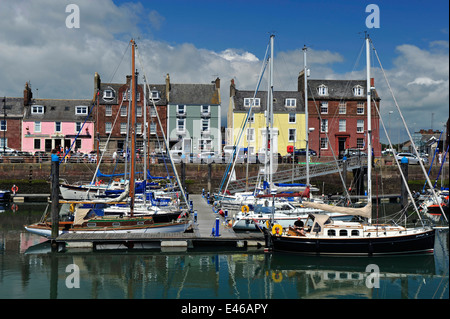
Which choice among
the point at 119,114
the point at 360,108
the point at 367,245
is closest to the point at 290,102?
the point at 360,108

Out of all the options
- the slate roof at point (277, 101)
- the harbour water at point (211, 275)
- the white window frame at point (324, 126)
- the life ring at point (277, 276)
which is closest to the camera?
the harbour water at point (211, 275)

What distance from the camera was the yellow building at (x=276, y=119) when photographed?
6475cm

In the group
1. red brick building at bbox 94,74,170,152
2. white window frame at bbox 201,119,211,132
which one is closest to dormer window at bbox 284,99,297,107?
white window frame at bbox 201,119,211,132

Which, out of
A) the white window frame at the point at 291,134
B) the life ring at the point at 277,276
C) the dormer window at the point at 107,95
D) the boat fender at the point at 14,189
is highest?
the dormer window at the point at 107,95

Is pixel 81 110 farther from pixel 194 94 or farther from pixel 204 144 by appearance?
pixel 204 144

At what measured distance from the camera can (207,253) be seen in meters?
25.7

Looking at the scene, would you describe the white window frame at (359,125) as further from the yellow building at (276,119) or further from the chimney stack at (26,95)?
the chimney stack at (26,95)

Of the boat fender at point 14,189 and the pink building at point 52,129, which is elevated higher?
the pink building at point 52,129

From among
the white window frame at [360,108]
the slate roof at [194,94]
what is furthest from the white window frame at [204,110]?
the white window frame at [360,108]

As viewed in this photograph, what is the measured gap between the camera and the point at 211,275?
21.5 meters

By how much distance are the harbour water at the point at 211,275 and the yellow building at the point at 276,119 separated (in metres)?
39.2
